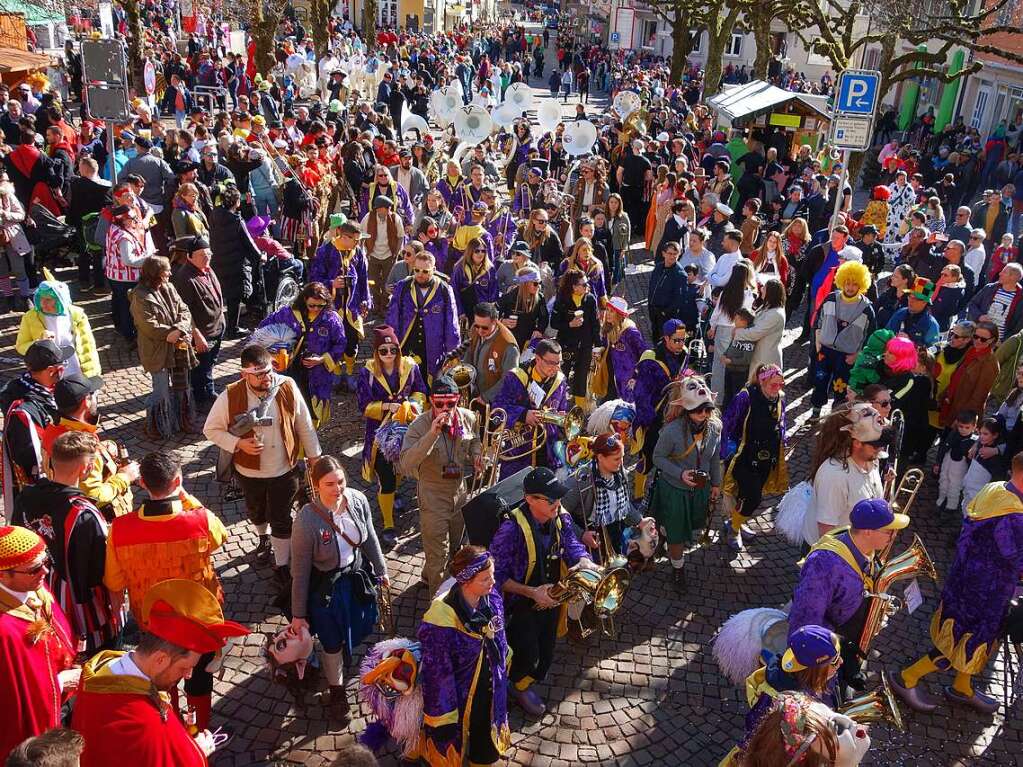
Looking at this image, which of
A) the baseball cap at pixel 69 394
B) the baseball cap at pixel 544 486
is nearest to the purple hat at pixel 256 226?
the baseball cap at pixel 69 394

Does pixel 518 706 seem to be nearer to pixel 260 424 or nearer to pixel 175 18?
pixel 260 424

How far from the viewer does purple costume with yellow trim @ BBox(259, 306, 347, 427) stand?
7.48 meters

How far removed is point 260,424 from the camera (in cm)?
569

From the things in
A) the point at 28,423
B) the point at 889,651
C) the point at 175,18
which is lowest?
the point at 889,651

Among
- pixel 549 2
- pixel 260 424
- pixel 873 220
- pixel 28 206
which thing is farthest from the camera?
pixel 549 2

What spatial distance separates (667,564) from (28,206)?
985 centimetres

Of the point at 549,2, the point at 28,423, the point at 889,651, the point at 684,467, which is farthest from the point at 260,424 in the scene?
the point at 549,2

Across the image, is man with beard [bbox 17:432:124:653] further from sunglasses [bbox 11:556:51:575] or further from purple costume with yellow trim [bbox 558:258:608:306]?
purple costume with yellow trim [bbox 558:258:608:306]

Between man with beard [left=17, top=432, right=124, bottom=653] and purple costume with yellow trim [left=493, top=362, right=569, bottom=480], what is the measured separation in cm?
295

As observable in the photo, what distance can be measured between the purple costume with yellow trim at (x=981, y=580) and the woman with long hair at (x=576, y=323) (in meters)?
4.10

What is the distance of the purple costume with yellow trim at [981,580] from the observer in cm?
505

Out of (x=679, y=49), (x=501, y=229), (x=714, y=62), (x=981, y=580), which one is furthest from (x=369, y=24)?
(x=981, y=580)

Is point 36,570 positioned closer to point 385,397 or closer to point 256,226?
point 385,397

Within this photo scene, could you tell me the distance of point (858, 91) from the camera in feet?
34.8
